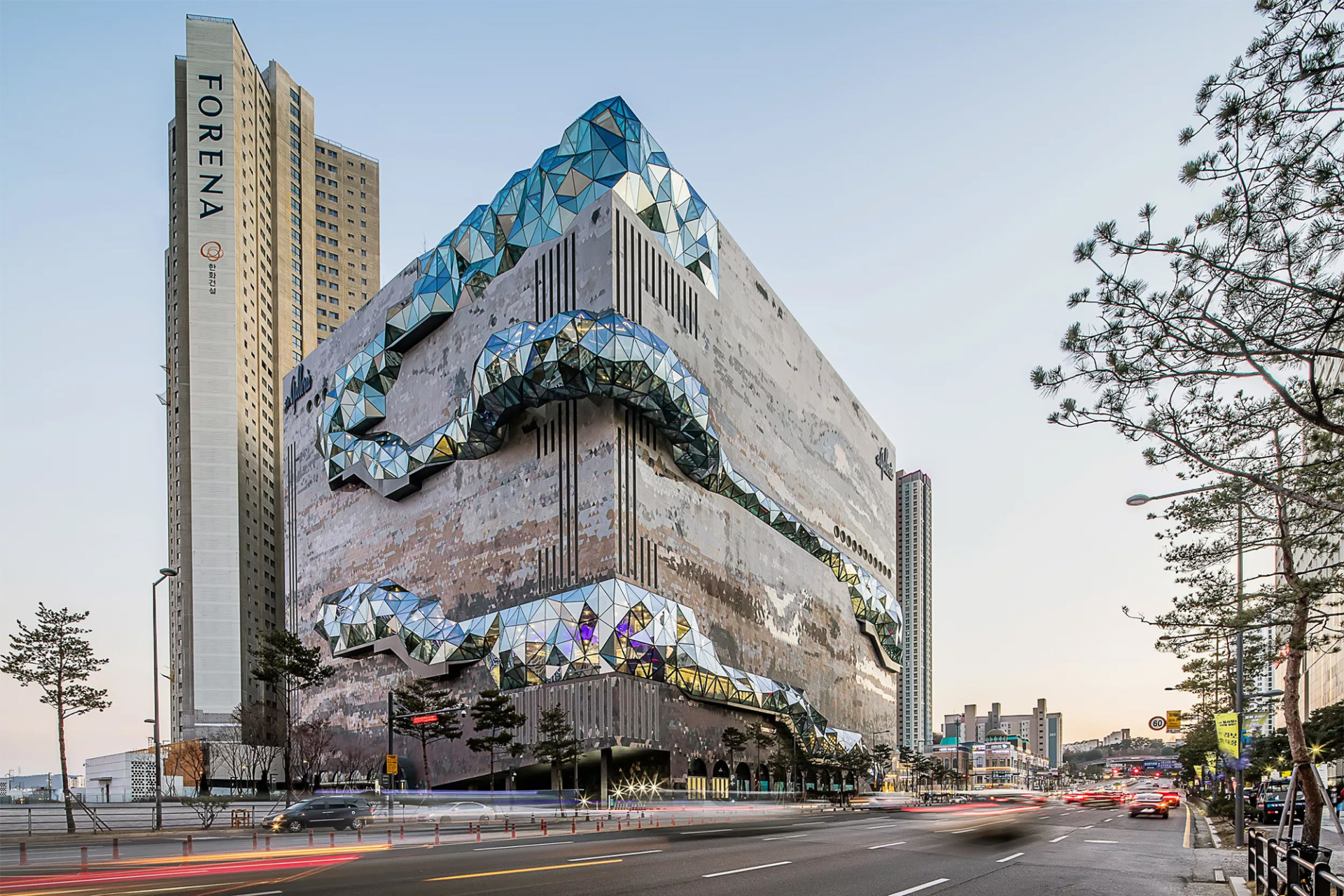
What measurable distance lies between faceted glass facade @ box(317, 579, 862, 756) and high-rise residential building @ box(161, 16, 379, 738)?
47.0 metres

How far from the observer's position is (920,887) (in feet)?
47.4

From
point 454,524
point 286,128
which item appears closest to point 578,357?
point 454,524

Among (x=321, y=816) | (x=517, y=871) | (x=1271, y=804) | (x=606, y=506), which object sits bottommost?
(x=1271, y=804)

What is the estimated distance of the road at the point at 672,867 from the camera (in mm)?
13953

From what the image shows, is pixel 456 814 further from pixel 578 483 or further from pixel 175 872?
pixel 578 483

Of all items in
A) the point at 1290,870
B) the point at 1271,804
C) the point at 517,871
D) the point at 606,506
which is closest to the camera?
the point at 1290,870

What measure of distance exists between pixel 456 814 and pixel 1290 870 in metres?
36.1

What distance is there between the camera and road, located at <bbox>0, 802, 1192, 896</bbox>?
549 inches

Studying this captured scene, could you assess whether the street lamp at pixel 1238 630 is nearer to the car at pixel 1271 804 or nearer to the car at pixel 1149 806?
the car at pixel 1271 804

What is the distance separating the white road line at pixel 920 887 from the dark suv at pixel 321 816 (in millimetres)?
22155

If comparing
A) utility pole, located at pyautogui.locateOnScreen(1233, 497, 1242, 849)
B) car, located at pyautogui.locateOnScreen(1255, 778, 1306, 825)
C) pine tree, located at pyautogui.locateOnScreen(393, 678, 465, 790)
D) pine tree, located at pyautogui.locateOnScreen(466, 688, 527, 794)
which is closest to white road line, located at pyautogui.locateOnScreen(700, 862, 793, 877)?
utility pole, located at pyautogui.locateOnScreen(1233, 497, 1242, 849)

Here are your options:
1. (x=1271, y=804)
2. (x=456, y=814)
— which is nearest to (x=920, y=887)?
(x=456, y=814)

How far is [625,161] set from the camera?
217 feet

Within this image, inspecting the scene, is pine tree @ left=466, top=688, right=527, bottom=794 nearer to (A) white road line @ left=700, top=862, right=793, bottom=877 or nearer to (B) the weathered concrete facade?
(B) the weathered concrete facade
